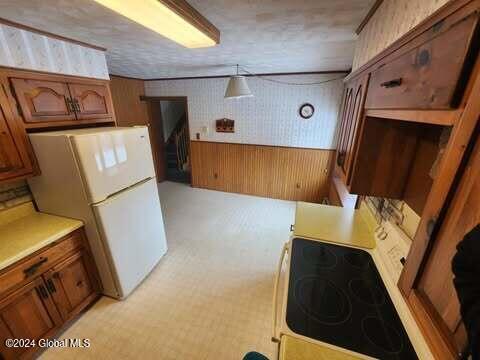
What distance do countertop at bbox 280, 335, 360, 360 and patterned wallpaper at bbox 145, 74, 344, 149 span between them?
3146mm

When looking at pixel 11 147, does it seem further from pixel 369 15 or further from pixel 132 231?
pixel 369 15

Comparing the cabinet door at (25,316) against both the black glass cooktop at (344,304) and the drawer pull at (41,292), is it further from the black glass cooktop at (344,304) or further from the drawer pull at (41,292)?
the black glass cooktop at (344,304)

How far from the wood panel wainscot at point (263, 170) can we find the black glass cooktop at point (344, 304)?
245 centimetres

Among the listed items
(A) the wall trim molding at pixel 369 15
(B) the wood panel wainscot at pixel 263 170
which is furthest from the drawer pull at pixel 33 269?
(B) the wood panel wainscot at pixel 263 170

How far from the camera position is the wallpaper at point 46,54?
137 cm

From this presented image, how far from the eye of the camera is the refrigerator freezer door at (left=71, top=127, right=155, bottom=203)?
144 cm

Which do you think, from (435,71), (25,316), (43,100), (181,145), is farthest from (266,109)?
(25,316)

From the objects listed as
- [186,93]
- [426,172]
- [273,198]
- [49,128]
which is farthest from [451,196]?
[186,93]

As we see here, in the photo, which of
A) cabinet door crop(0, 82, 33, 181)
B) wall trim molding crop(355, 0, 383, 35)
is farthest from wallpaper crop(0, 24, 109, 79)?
wall trim molding crop(355, 0, 383, 35)

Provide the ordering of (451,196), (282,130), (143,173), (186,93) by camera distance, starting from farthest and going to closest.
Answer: (186,93), (282,130), (143,173), (451,196)

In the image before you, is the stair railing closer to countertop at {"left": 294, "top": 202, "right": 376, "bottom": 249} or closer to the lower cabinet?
the lower cabinet

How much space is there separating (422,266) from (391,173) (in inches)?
25.5

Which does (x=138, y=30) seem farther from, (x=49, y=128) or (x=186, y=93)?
(x=186, y=93)

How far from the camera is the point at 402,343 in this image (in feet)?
2.60
